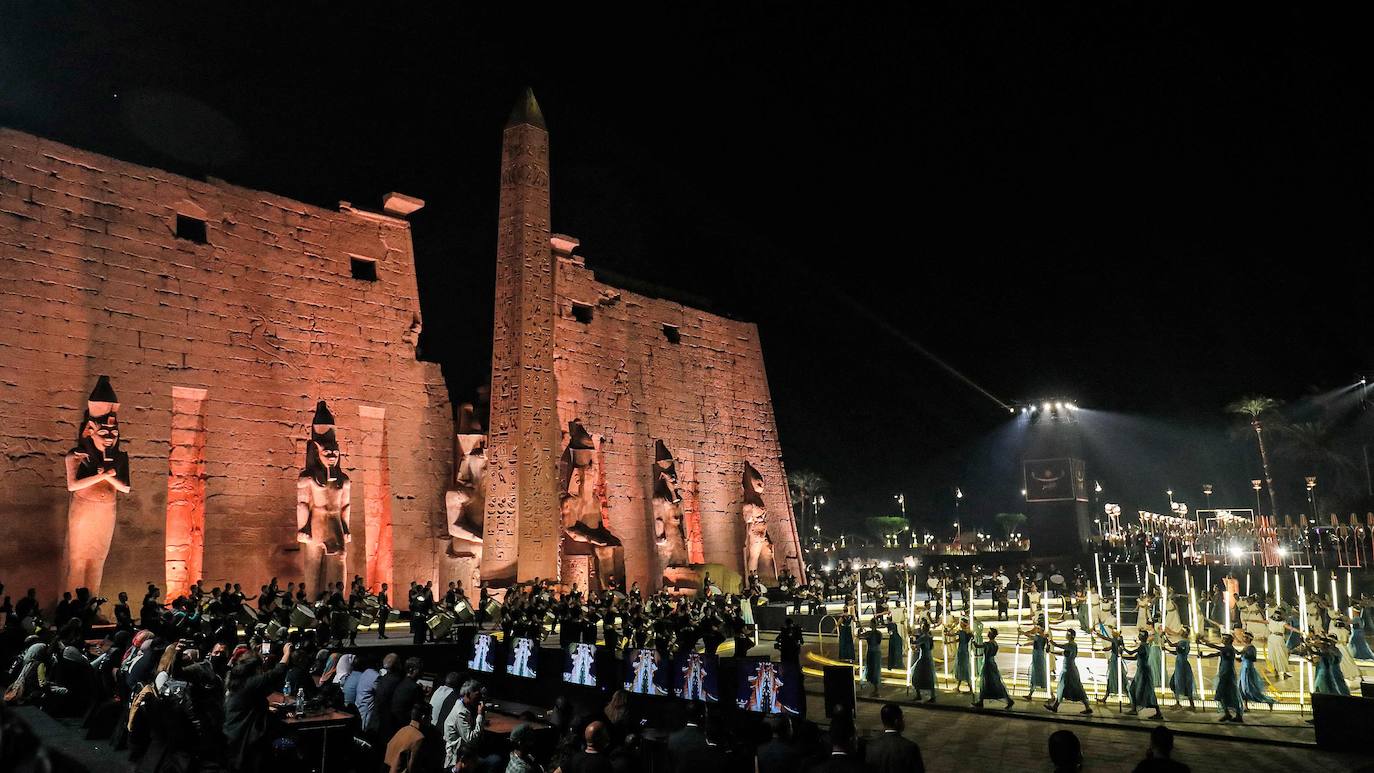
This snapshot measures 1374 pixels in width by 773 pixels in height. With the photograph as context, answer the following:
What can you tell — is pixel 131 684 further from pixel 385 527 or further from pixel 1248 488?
pixel 1248 488

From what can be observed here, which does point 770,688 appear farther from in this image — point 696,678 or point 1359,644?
point 1359,644

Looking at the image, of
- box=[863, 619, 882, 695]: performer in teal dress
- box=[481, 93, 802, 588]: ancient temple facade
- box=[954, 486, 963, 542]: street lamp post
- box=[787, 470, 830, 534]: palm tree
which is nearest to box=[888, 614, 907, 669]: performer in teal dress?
box=[863, 619, 882, 695]: performer in teal dress

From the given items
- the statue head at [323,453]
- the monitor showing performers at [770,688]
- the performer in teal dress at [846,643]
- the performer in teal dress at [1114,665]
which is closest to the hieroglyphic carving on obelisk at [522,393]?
the statue head at [323,453]

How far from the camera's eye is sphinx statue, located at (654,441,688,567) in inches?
1000

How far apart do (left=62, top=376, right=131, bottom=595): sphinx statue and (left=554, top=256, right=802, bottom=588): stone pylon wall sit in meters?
11.5

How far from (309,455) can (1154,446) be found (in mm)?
47670

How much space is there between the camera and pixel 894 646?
41.8 ft

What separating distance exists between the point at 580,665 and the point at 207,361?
13093 mm

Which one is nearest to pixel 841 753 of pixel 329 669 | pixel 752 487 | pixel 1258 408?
pixel 329 669

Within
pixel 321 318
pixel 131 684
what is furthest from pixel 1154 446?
pixel 131 684

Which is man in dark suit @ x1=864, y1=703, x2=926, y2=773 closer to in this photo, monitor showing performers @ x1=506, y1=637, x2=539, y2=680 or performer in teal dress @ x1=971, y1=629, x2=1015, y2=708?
monitor showing performers @ x1=506, y1=637, x2=539, y2=680

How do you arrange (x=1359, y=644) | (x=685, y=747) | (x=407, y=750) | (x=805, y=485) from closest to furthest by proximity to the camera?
(x=685, y=747)
(x=407, y=750)
(x=1359, y=644)
(x=805, y=485)

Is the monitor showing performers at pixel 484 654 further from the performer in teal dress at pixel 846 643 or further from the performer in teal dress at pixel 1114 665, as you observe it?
the performer in teal dress at pixel 1114 665

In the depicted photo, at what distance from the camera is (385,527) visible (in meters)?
20.5
